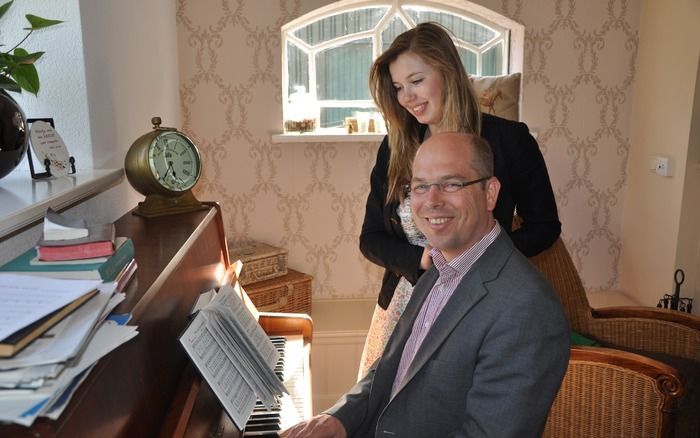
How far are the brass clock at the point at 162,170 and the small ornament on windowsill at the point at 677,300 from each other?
2210 millimetres

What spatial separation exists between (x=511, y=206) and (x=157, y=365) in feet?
3.60

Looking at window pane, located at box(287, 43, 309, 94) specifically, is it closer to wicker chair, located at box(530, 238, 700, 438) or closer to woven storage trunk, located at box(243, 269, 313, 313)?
woven storage trunk, located at box(243, 269, 313, 313)

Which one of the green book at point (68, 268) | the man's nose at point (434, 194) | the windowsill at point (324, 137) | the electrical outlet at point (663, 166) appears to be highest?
the windowsill at point (324, 137)

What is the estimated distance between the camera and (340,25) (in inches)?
136

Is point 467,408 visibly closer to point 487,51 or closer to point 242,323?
point 242,323

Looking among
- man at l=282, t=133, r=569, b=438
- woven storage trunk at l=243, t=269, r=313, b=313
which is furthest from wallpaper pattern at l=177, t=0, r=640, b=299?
man at l=282, t=133, r=569, b=438

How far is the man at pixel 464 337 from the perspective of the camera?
3.76 ft

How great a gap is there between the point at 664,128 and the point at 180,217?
2511 mm

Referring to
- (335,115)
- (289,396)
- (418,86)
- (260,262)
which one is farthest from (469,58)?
(289,396)

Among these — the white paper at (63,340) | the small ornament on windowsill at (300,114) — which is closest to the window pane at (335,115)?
the small ornament on windowsill at (300,114)

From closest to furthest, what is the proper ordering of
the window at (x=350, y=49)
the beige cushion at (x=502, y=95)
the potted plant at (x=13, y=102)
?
the potted plant at (x=13, y=102) < the beige cushion at (x=502, y=95) < the window at (x=350, y=49)

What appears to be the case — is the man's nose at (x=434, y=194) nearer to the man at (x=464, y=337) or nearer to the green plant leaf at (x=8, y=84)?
the man at (x=464, y=337)

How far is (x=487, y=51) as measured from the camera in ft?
11.6

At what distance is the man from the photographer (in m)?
1.15
